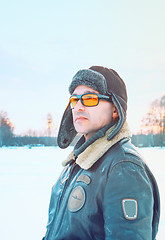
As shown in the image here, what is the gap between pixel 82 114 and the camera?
147 centimetres

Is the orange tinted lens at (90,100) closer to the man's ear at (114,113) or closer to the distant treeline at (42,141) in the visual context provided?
the man's ear at (114,113)

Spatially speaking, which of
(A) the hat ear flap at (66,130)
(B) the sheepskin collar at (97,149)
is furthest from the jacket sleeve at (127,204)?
(A) the hat ear flap at (66,130)

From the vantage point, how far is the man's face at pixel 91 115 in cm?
145

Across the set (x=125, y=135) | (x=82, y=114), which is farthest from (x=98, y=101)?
(x=125, y=135)

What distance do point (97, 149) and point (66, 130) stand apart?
676 millimetres

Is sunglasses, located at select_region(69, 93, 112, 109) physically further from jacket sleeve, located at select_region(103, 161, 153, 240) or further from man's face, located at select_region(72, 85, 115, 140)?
jacket sleeve, located at select_region(103, 161, 153, 240)

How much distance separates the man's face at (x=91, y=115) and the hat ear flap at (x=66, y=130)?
0.45 metres

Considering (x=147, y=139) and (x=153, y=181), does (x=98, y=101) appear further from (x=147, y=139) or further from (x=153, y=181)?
(x=147, y=139)

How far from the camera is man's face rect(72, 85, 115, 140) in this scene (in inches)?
57.2

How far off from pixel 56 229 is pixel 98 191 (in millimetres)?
406

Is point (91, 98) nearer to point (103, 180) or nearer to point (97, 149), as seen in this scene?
point (97, 149)

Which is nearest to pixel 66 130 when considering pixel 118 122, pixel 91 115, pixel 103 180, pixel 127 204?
pixel 91 115

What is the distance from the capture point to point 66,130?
198 centimetres

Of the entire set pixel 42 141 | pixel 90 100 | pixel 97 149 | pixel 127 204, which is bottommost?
pixel 42 141
